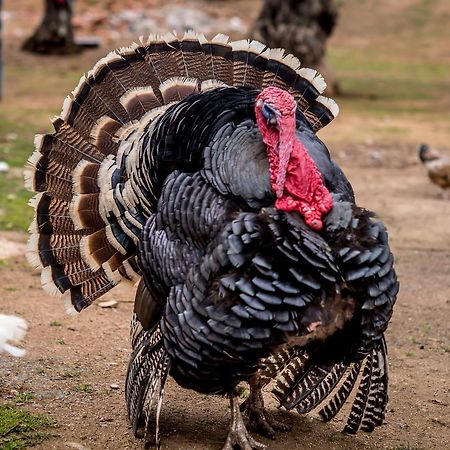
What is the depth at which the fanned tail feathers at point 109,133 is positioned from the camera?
462 centimetres

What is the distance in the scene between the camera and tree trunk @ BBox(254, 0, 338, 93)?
15562mm

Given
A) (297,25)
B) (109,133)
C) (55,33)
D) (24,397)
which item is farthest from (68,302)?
(55,33)

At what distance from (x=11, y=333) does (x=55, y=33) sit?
17430 millimetres

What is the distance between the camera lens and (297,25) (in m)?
15.6

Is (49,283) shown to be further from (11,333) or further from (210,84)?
(210,84)

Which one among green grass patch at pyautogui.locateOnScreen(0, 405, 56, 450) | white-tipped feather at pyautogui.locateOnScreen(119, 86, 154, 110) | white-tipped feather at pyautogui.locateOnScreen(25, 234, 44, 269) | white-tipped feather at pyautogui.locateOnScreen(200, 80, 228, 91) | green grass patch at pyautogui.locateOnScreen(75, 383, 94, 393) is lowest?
green grass patch at pyautogui.locateOnScreen(75, 383, 94, 393)

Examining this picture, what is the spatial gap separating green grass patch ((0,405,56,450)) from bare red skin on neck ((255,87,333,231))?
1.56 metres

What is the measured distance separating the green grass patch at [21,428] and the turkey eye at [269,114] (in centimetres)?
174

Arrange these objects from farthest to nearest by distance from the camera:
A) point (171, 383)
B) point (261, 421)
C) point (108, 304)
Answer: point (108, 304) → point (171, 383) → point (261, 421)

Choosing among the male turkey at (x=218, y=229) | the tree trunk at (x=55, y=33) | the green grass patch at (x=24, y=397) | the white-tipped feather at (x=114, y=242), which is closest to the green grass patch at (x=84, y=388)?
the green grass patch at (x=24, y=397)

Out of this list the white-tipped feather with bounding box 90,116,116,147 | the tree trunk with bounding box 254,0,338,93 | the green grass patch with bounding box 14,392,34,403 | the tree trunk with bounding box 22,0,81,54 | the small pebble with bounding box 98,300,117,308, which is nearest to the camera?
the green grass patch with bounding box 14,392,34,403

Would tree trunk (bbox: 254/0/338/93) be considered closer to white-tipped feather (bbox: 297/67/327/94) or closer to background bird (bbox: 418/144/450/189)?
background bird (bbox: 418/144/450/189)

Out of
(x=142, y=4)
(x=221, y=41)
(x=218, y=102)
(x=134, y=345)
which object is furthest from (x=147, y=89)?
(x=142, y=4)

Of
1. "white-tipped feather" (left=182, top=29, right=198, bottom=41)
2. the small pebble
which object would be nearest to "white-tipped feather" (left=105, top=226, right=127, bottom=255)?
"white-tipped feather" (left=182, top=29, right=198, bottom=41)
